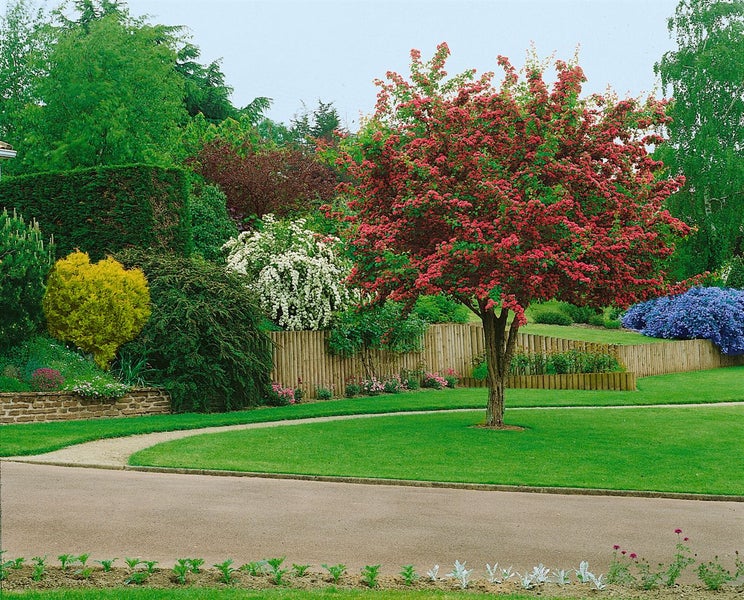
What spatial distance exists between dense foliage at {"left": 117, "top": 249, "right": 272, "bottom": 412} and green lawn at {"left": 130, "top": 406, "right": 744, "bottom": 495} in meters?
3.27

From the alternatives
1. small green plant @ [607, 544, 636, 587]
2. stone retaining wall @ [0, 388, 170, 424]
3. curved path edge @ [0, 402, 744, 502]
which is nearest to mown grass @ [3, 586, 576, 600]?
small green plant @ [607, 544, 636, 587]

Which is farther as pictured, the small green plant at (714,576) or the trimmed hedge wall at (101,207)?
the trimmed hedge wall at (101,207)

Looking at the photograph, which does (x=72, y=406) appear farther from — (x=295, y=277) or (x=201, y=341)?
(x=295, y=277)

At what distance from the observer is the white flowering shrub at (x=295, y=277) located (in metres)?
24.5

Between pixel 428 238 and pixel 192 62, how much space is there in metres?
37.1

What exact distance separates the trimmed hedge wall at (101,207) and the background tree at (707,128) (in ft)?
78.0

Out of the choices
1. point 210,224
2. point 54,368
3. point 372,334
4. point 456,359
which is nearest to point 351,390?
point 372,334

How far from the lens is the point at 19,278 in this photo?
718 inches

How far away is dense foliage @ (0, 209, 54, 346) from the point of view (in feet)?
59.7

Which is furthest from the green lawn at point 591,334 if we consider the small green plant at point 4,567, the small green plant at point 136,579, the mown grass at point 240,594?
the small green plant at point 4,567

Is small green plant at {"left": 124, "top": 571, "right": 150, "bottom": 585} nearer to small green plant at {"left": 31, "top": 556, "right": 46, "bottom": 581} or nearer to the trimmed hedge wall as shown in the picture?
small green plant at {"left": 31, "top": 556, "right": 46, "bottom": 581}

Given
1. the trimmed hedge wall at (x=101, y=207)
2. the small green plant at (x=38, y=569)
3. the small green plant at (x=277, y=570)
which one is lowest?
the small green plant at (x=277, y=570)

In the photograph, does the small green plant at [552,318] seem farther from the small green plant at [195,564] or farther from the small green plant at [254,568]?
the small green plant at [195,564]

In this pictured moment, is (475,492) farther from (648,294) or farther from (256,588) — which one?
(648,294)
